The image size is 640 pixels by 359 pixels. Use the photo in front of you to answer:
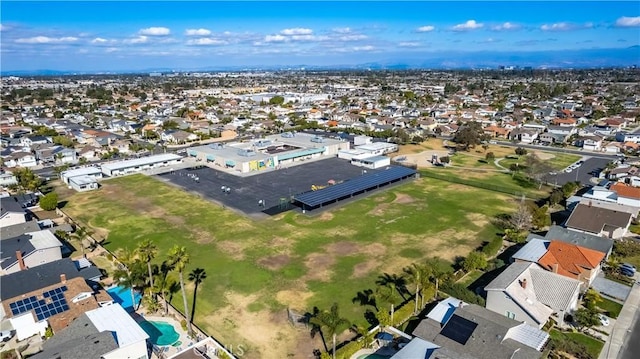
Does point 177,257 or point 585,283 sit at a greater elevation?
point 177,257

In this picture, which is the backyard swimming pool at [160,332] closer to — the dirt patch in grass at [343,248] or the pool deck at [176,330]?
the pool deck at [176,330]

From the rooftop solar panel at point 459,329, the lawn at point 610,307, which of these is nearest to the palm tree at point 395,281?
the rooftop solar panel at point 459,329

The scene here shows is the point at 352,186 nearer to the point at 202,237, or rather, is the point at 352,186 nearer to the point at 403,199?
the point at 403,199

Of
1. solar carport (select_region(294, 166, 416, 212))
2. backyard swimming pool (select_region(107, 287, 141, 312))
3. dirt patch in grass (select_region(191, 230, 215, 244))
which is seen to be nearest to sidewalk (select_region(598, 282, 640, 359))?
solar carport (select_region(294, 166, 416, 212))

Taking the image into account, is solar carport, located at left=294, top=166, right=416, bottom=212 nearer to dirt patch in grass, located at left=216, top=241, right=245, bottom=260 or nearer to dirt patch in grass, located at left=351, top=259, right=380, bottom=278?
dirt patch in grass, located at left=216, top=241, right=245, bottom=260

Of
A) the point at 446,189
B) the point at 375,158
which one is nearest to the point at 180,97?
the point at 375,158

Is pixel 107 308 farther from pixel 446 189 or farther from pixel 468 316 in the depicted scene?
pixel 446 189
